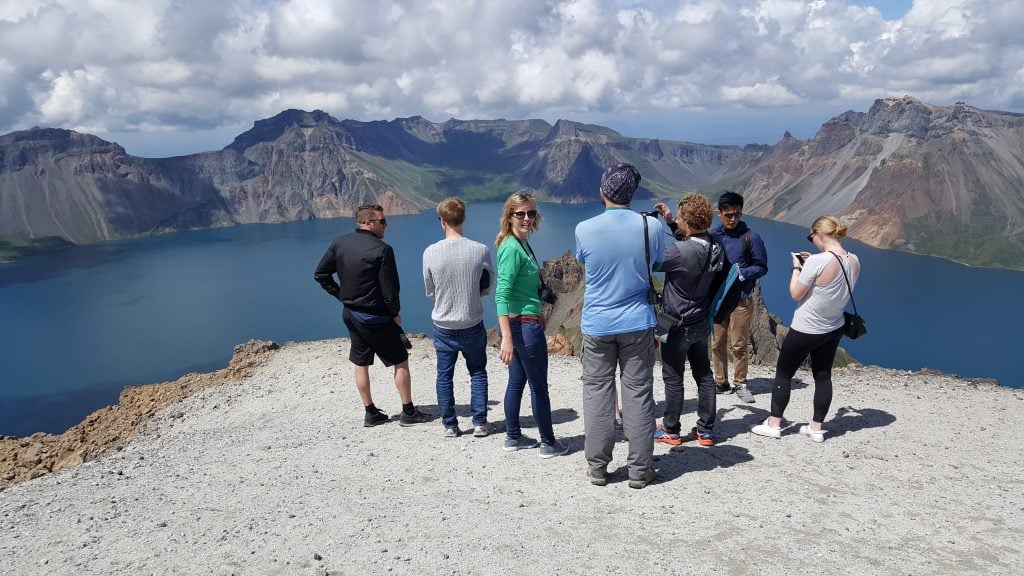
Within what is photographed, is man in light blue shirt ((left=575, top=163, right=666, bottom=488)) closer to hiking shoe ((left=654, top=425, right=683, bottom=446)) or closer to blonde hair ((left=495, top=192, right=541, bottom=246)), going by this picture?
blonde hair ((left=495, top=192, right=541, bottom=246))

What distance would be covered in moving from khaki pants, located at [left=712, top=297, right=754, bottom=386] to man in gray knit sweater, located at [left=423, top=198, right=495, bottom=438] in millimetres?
3854

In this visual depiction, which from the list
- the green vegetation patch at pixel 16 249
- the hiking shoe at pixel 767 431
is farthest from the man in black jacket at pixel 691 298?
the green vegetation patch at pixel 16 249

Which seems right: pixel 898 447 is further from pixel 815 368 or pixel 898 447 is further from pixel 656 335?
pixel 656 335

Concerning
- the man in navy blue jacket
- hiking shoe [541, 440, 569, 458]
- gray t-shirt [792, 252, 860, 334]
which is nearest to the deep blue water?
hiking shoe [541, 440, 569, 458]

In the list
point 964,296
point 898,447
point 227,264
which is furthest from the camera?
point 227,264

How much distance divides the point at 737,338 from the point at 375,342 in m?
5.37

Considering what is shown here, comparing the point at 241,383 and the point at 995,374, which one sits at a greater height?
the point at 241,383

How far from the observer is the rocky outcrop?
31.3ft

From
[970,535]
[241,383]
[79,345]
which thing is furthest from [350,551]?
[79,345]

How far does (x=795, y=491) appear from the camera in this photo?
5.85 meters

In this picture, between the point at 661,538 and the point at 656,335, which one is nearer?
the point at 661,538

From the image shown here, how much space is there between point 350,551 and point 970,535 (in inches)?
209

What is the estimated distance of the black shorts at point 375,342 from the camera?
25.4ft

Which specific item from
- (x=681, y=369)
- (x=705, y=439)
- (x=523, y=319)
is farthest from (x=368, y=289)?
(x=705, y=439)
